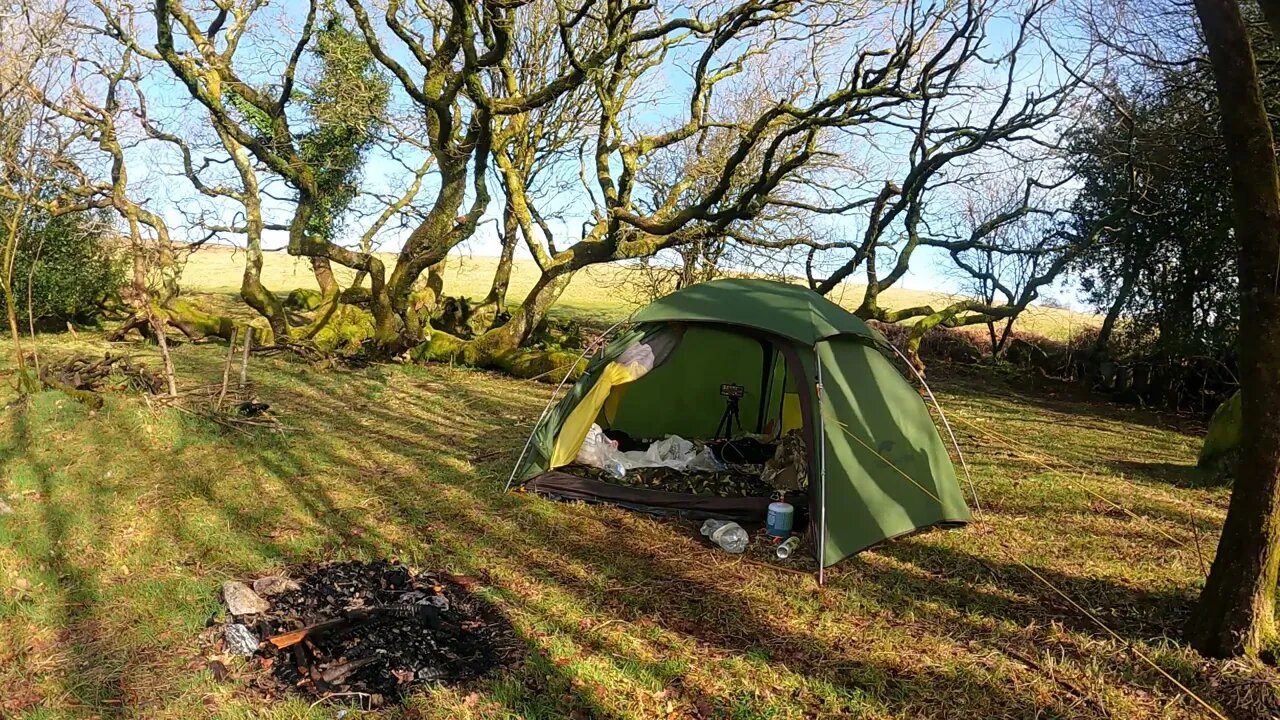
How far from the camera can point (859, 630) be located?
3918mm

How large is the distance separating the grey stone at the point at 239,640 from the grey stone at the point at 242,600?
17cm

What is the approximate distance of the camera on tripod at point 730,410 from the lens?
24.1ft

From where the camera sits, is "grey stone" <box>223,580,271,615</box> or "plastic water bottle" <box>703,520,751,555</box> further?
"plastic water bottle" <box>703,520,751,555</box>

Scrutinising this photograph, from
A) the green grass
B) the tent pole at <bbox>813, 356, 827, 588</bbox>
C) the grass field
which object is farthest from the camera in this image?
the grass field

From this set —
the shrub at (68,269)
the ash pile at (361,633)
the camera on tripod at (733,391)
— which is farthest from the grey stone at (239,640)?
the shrub at (68,269)

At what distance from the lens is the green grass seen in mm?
3217

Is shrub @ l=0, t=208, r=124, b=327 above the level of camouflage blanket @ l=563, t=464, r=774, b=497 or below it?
above

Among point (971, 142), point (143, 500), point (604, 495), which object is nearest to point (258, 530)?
point (143, 500)

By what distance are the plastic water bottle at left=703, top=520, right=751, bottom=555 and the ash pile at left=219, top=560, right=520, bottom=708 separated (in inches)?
67.8

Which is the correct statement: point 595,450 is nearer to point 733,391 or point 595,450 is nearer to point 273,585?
point 733,391

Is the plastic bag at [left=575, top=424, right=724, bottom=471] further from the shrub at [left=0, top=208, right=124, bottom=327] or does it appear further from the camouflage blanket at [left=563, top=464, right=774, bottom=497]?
the shrub at [left=0, top=208, right=124, bottom=327]

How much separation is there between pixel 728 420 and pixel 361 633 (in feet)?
15.5

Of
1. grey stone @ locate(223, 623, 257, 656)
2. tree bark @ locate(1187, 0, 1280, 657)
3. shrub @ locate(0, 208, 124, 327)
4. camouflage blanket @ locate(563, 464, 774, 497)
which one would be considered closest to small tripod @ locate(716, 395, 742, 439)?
camouflage blanket @ locate(563, 464, 774, 497)

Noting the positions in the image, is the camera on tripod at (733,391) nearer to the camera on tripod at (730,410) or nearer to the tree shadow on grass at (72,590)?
the camera on tripod at (730,410)
